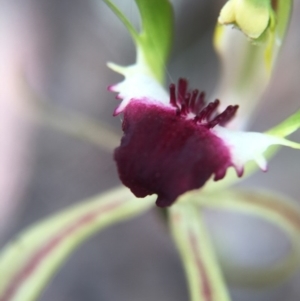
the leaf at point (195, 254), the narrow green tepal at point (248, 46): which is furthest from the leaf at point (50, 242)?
the narrow green tepal at point (248, 46)

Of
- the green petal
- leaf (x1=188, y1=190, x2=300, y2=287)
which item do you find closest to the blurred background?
leaf (x1=188, y1=190, x2=300, y2=287)

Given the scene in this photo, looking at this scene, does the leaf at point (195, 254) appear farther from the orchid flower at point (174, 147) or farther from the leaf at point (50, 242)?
the orchid flower at point (174, 147)

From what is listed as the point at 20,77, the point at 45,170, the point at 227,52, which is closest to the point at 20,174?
the point at 45,170

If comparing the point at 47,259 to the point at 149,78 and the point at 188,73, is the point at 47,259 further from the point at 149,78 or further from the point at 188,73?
the point at 188,73

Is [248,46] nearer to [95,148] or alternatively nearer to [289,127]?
[289,127]

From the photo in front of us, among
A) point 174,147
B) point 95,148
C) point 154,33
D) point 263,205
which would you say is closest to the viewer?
point 174,147

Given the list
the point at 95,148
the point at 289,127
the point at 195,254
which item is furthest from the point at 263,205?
the point at 95,148

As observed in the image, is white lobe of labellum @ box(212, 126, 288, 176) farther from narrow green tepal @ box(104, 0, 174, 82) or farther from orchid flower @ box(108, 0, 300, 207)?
narrow green tepal @ box(104, 0, 174, 82)
